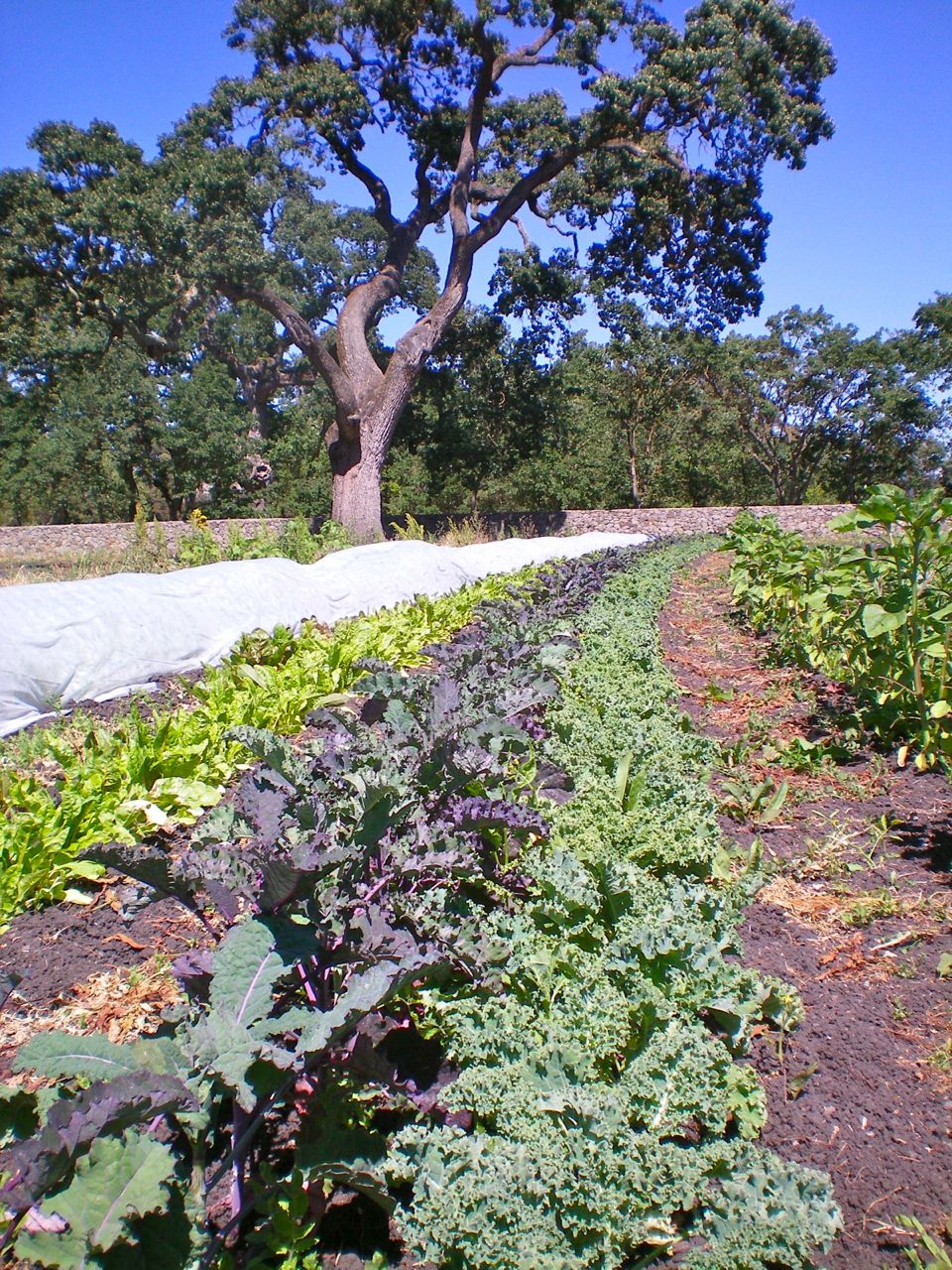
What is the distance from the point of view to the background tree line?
26656mm

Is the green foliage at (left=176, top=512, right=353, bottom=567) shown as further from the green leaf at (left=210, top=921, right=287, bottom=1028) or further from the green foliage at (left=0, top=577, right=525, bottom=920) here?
the green leaf at (left=210, top=921, right=287, bottom=1028)

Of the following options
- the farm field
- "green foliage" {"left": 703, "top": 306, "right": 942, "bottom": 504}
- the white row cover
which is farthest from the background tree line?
the farm field

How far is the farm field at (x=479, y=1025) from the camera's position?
1.34 m

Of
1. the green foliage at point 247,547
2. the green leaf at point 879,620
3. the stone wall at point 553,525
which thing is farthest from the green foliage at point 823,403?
the green leaf at point 879,620

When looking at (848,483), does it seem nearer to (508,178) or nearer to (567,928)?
(508,178)

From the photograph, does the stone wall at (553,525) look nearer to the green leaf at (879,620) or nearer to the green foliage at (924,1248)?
the green leaf at (879,620)

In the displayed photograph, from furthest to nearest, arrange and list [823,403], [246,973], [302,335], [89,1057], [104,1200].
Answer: [823,403] → [302,335] → [246,973] → [89,1057] → [104,1200]

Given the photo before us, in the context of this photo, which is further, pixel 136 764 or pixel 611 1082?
pixel 136 764

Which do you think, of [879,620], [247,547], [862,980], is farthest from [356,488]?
[862,980]

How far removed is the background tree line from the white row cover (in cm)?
1419

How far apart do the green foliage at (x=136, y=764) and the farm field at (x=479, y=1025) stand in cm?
15

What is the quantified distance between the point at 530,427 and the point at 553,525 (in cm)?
338

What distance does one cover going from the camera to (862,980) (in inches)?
95.0

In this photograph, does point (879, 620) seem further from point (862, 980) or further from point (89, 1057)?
point (89, 1057)
